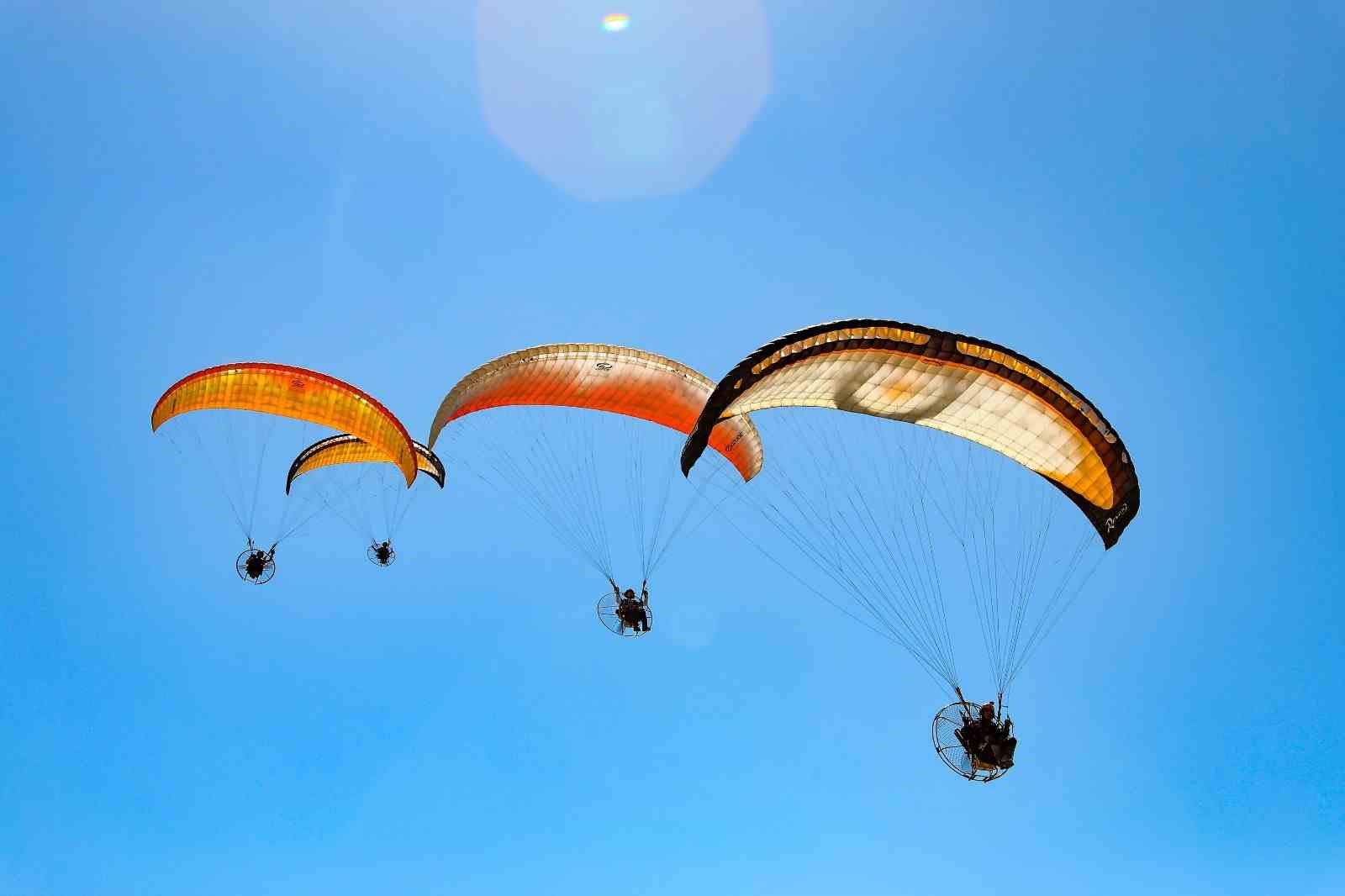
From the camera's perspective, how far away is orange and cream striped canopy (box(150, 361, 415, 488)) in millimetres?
21344

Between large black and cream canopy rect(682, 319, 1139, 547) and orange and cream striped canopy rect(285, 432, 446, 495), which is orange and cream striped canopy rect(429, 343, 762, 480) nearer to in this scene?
large black and cream canopy rect(682, 319, 1139, 547)

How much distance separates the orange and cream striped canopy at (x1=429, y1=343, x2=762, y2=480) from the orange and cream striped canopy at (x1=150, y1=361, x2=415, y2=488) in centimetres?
390

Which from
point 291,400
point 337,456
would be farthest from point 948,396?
point 337,456

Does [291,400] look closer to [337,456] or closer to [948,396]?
[337,456]

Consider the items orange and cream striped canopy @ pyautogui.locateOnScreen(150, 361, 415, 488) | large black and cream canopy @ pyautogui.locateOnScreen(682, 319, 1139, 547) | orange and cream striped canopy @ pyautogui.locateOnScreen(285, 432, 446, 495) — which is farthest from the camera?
orange and cream striped canopy @ pyautogui.locateOnScreen(285, 432, 446, 495)

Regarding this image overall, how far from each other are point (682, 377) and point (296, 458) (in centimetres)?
1518

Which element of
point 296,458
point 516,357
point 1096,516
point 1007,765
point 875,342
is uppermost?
point 296,458

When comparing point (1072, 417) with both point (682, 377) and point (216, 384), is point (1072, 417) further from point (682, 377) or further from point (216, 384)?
point (216, 384)

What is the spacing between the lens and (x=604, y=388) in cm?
2217

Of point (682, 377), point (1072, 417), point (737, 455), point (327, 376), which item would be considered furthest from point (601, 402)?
point (1072, 417)

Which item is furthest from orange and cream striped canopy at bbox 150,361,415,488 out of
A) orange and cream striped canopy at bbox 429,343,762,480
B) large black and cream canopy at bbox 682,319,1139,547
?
large black and cream canopy at bbox 682,319,1139,547

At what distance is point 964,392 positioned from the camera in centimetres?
1641

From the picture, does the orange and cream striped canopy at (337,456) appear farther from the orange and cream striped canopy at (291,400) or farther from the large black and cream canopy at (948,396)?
the large black and cream canopy at (948,396)

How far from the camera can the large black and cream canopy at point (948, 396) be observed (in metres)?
14.8
